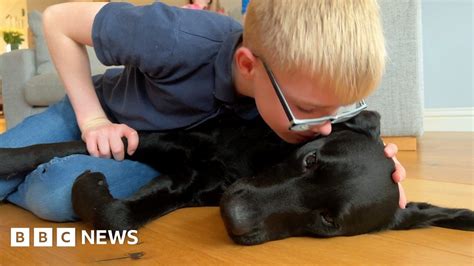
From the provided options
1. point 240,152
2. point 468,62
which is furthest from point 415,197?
point 468,62

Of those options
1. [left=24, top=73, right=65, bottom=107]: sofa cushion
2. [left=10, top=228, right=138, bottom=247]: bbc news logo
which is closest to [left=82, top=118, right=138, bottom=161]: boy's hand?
[left=10, top=228, right=138, bottom=247]: bbc news logo

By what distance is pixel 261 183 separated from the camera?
2.98 feet

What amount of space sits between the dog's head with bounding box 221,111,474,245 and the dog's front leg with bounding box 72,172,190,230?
0.22m

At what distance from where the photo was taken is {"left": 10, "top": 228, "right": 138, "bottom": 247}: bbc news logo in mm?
938

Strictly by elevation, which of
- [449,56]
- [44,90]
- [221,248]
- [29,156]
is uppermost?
[29,156]

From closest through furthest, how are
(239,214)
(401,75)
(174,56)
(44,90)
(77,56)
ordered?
1. (239,214)
2. (174,56)
3. (77,56)
4. (401,75)
5. (44,90)

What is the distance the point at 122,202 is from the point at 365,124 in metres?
0.53

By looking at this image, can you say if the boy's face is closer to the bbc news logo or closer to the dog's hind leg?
the bbc news logo

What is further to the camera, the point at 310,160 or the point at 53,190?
the point at 53,190

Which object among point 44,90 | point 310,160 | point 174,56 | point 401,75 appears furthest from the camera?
point 44,90

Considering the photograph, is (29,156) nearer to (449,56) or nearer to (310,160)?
(310,160)

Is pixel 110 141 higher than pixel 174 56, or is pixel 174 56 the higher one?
pixel 174 56

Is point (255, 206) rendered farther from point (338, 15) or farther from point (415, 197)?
point (415, 197)

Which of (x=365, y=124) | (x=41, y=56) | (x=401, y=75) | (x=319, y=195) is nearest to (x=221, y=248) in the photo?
(x=319, y=195)
